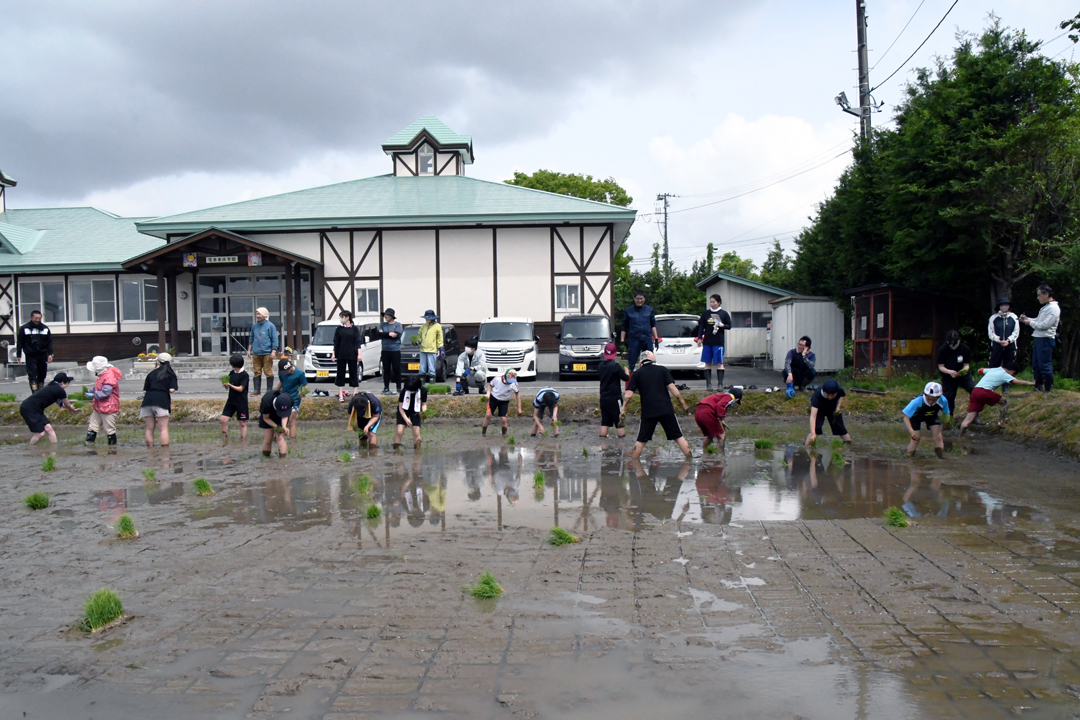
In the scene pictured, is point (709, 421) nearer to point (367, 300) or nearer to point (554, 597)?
point (554, 597)

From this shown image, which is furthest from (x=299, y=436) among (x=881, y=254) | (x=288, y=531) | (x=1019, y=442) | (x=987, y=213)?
(x=881, y=254)

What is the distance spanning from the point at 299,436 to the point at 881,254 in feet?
55.7

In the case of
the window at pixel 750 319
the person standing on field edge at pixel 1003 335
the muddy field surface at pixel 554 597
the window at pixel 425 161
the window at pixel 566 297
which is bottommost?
the muddy field surface at pixel 554 597

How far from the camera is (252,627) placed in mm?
5000

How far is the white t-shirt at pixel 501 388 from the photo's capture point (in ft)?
46.1

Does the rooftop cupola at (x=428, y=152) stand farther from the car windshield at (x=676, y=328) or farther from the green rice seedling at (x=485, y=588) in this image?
the green rice seedling at (x=485, y=588)

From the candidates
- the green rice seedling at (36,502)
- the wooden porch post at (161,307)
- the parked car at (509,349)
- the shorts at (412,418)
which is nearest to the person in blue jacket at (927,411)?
the shorts at (412,418)

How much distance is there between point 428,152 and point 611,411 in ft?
78.6

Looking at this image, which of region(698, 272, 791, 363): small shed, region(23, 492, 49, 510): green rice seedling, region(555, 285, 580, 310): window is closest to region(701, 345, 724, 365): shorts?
region(23, 492, 49, 510): green rice seedling

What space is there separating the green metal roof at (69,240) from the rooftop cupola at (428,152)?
35.0ft

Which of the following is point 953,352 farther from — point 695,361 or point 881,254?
point 881,254

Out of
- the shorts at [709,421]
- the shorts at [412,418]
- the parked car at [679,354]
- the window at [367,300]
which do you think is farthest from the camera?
the window at [367,300]

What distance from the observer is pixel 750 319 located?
34531 millimetres

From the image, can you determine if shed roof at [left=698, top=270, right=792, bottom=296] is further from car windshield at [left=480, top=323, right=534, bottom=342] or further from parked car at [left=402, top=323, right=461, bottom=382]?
parked car at [left=402, top=323, right=461, bottom=382]
